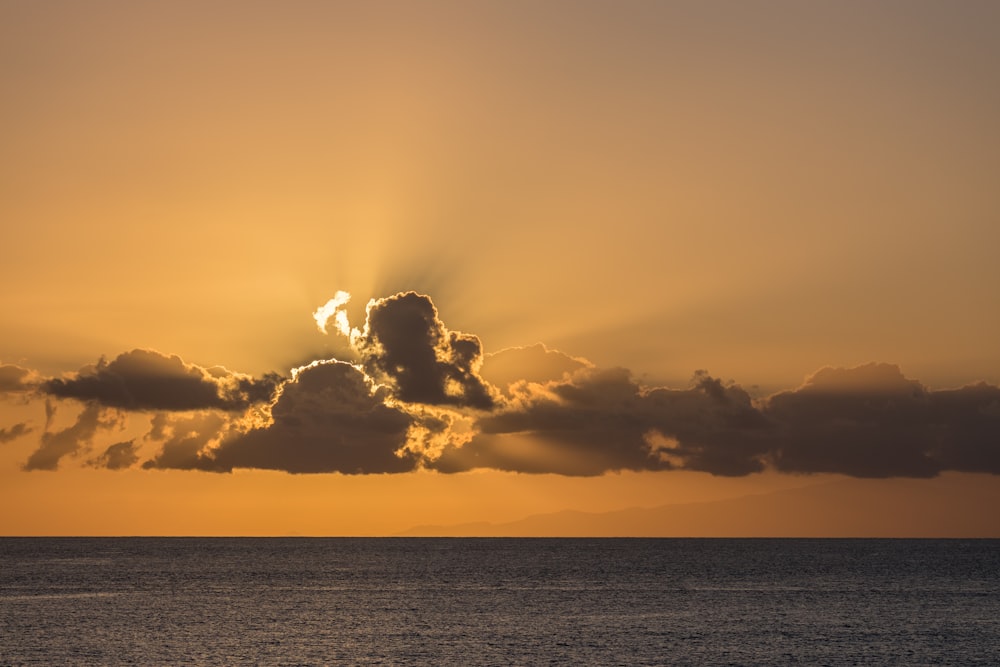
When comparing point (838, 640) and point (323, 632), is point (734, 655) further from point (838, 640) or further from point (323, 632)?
point (323, 632)

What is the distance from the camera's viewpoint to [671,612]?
159000 millimetres

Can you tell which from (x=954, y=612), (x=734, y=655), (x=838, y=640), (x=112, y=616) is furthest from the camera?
(x=954, y=612)

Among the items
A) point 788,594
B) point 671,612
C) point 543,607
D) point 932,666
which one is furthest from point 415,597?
point 932,666

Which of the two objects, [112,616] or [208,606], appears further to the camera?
[208,606]

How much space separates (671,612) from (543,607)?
17.1 m

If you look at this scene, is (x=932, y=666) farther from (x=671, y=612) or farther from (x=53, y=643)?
(x=53, y=643)

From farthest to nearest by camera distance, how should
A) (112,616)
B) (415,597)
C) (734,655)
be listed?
(415,597) → (112,616) → (734,655)

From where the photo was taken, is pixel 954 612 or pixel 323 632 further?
pixel 954 612

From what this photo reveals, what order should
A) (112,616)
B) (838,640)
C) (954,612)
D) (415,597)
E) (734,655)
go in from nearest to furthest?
(734,655), (838,640), (112,616), (954,612), (415,597)

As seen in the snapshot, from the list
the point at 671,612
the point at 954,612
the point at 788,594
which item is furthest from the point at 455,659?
the point at 788,594

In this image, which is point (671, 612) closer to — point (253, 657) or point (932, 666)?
point (932, 666)

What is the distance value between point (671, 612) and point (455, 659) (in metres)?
56.6

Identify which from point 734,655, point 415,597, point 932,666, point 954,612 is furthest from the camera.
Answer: point 415,597

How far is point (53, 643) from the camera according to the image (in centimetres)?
11831
